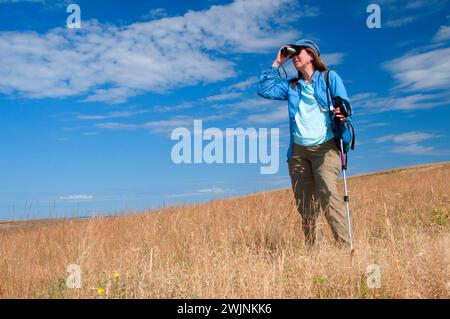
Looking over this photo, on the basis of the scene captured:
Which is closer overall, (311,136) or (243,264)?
(243,264)

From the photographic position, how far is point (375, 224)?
24.7 feet

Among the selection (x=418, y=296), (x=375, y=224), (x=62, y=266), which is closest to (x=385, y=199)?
(x=375, y=224)

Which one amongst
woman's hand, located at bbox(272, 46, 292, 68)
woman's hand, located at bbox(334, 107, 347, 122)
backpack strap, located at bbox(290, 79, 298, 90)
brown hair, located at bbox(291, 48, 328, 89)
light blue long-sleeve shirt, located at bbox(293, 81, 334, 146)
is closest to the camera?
woman's hand, located at bbox(334, 107, 347, 122)

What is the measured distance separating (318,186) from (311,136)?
66 centimetres

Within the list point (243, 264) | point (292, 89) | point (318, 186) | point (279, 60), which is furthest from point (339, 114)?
point (243, 264)

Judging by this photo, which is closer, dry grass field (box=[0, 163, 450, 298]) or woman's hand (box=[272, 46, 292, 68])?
dry grass field (box=[0, 163, 450, 298])

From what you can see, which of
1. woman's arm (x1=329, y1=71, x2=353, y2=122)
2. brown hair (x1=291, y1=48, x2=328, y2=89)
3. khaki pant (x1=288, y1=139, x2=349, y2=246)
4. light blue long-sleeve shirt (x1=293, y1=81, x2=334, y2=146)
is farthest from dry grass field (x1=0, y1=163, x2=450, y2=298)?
brown hair (x1=291, y1=48, x2=328, y2=89)

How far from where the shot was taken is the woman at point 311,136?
519cm

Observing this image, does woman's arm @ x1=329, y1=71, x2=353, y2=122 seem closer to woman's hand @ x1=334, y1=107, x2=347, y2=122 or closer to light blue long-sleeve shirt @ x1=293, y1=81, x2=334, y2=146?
woman's hand @ x1=334, y1=107, x2=347, y2=122

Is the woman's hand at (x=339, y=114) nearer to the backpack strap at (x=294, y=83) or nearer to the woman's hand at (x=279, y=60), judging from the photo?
the backpack strap at (x=294, y=83)

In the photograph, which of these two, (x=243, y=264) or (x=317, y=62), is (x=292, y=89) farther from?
(x=243, y=264)

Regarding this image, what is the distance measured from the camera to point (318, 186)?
5340 mm

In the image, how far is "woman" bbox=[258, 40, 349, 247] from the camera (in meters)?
5.19
